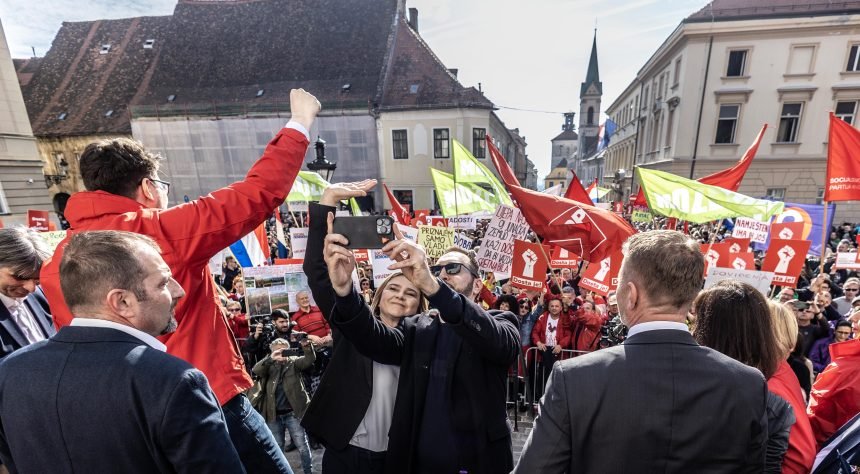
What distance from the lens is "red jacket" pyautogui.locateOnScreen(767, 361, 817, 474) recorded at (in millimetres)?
1875

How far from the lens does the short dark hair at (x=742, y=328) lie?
1.87 m

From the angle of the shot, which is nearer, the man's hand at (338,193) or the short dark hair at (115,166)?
the short dark hair at (115,166)

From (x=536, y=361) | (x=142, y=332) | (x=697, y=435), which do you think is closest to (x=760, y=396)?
(x=697, y=435)

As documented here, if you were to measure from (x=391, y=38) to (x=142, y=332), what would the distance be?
2683 cm

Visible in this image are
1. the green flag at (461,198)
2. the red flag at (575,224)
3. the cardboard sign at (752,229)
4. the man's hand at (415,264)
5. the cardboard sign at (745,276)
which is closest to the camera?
the man's hand at (415,264)

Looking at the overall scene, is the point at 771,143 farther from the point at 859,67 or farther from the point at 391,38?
the point at 391,38

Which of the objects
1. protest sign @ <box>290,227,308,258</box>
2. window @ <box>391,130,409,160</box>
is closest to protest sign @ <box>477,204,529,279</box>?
protest sign @ <box>290,227,308,258</box>

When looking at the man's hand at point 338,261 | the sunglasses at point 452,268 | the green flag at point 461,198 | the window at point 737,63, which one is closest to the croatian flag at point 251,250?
the green flag at point 461,198

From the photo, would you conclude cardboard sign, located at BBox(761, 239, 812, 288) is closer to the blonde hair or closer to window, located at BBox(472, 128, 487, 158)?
the blonde hair

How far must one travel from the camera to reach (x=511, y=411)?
17.8 feet

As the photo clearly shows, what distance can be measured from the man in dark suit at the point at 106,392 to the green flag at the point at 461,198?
7220 millimetres

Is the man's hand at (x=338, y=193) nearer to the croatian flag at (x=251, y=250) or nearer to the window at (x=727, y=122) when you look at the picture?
the croatian flag at (x=251, y=250)

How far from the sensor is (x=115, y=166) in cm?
158

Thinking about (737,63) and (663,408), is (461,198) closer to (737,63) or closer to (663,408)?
(663,408)
